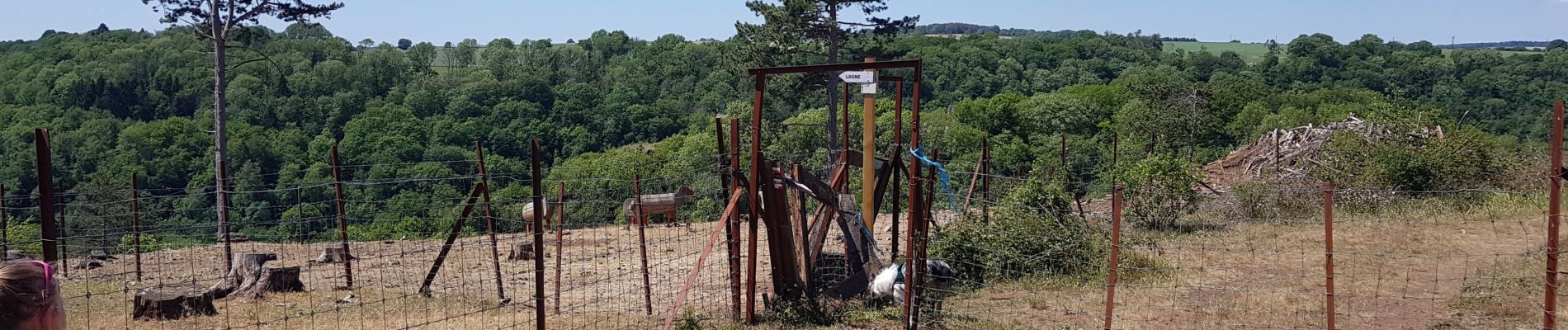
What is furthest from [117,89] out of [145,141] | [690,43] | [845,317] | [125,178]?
[845,317]

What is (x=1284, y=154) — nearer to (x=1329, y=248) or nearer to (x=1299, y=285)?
(x=1299, y=285)

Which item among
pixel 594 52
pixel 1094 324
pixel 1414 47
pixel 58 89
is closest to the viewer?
pixel 1094 324

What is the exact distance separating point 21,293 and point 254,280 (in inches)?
291

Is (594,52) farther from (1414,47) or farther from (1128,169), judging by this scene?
(1128,169)

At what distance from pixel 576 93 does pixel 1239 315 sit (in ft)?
196

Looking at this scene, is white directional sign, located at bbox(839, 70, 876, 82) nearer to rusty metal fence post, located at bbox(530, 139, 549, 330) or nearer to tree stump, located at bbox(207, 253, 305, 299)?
rusty metal fence post, located at bbox(530, 139, 549, 330)

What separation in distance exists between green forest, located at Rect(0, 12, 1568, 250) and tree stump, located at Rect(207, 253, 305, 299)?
7189 mm

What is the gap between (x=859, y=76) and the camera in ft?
25.7

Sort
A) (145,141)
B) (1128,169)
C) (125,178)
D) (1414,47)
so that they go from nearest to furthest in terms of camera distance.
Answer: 1. (1128,169)
2. (125,178)
3. (145,141)
4. (1414,47)

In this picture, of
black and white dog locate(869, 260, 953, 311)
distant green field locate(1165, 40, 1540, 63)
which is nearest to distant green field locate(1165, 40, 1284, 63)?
distant green field locate(1165, 40, 1540, 63)

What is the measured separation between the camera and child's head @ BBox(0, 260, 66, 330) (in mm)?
2512

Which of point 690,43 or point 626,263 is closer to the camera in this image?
point 626,263

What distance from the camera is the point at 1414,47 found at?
252 ft

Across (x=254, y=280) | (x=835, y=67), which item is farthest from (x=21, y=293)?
(x=254, y=280)
